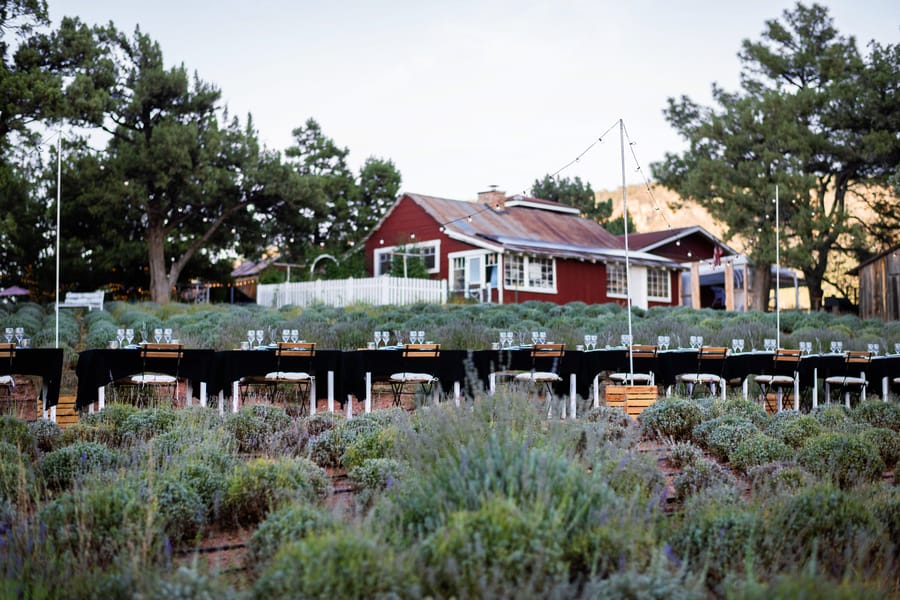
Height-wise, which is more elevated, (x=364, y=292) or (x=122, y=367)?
(x=364, y=292)

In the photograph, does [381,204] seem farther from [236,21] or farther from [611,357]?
[611,357]

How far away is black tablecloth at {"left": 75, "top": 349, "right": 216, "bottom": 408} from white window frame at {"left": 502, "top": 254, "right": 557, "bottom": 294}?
18609mm

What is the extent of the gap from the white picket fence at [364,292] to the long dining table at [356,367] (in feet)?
44.3

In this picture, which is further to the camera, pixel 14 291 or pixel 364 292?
pixel 14 291

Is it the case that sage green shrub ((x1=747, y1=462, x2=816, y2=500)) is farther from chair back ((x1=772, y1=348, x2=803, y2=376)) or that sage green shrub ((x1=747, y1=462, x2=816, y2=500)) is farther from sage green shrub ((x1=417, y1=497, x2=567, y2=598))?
chair back ((x1=772, y1=348, x2=803, y2=376))

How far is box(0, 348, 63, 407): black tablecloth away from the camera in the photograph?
8.86 meters

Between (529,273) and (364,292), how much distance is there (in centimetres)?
606

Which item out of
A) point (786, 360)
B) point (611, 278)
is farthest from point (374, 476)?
point (611, 278)

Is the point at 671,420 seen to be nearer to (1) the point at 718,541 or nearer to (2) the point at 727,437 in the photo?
(2) the point at 727,437

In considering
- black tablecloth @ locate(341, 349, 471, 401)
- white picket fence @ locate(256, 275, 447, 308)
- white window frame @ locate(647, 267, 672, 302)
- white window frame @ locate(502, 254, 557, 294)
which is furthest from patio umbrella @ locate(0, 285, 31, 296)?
black tablecloth @ locate(341, 349, 471, 401)

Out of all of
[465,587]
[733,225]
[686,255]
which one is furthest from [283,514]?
[686,255]

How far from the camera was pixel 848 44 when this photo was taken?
108 ft

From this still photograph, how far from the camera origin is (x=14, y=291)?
33719mm

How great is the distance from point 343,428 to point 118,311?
15579mm
